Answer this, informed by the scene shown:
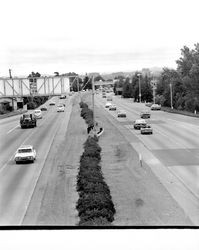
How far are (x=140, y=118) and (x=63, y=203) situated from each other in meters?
9.31

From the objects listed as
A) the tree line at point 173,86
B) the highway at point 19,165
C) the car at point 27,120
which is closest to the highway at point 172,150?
the tree line at point 173,86

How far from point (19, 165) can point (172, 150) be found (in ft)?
14.4

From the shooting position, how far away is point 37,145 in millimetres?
16359

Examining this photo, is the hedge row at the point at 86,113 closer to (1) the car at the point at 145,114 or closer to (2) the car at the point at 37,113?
Result: (2) the car at the point at 37,113

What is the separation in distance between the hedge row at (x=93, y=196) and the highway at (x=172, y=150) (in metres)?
1.42

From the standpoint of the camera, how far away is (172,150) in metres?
14.1

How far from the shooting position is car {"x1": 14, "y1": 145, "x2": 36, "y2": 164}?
13.9 meters

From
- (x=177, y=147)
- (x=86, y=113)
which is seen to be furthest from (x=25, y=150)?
(x=86, y=113)

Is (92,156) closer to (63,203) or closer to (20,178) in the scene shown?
(20,178)

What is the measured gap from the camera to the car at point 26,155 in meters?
13.9

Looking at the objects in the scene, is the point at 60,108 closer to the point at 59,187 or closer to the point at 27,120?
the point at 27,120

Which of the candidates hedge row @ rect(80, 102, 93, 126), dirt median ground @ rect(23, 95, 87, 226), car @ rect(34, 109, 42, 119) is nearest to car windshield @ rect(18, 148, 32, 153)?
dirt median ground @ rect(23, 95, 87, 226)

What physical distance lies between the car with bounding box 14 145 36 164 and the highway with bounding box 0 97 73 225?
0.49 ft

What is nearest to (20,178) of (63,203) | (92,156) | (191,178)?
(92,156)
